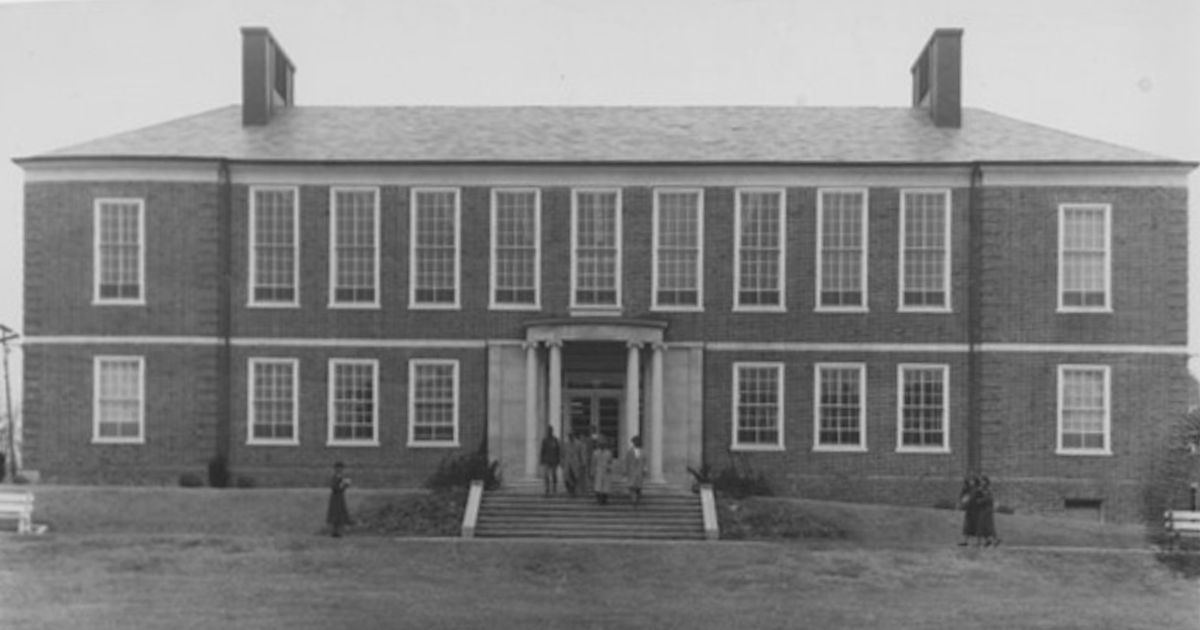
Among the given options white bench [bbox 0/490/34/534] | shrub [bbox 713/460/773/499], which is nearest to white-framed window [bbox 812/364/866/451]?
shrub [bbox 713/460/773/499]

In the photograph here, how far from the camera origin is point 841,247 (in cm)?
3641

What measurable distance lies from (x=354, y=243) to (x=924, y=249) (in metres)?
13.2

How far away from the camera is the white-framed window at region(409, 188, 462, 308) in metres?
36.7

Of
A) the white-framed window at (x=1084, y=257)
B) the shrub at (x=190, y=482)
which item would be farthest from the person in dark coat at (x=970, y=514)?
the shrub at (x=190, y=482)

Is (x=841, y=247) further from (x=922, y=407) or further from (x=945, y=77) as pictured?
(x=945, y=77)

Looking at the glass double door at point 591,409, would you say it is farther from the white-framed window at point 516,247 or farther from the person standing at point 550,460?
the person standing at point 550,460

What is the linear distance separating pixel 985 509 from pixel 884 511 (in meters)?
3.05

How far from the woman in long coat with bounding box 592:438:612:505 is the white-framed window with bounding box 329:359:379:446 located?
6624mm

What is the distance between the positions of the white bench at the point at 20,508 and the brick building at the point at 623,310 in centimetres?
578

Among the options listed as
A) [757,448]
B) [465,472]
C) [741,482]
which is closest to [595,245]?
[757,448]

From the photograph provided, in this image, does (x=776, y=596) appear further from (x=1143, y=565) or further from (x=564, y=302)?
(x=564, y=302)

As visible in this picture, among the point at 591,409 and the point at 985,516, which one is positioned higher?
the point at 591,409

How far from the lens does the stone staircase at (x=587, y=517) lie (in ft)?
99.2

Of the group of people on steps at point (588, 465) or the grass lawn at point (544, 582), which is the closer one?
the grass lawn at point (544, 582)
